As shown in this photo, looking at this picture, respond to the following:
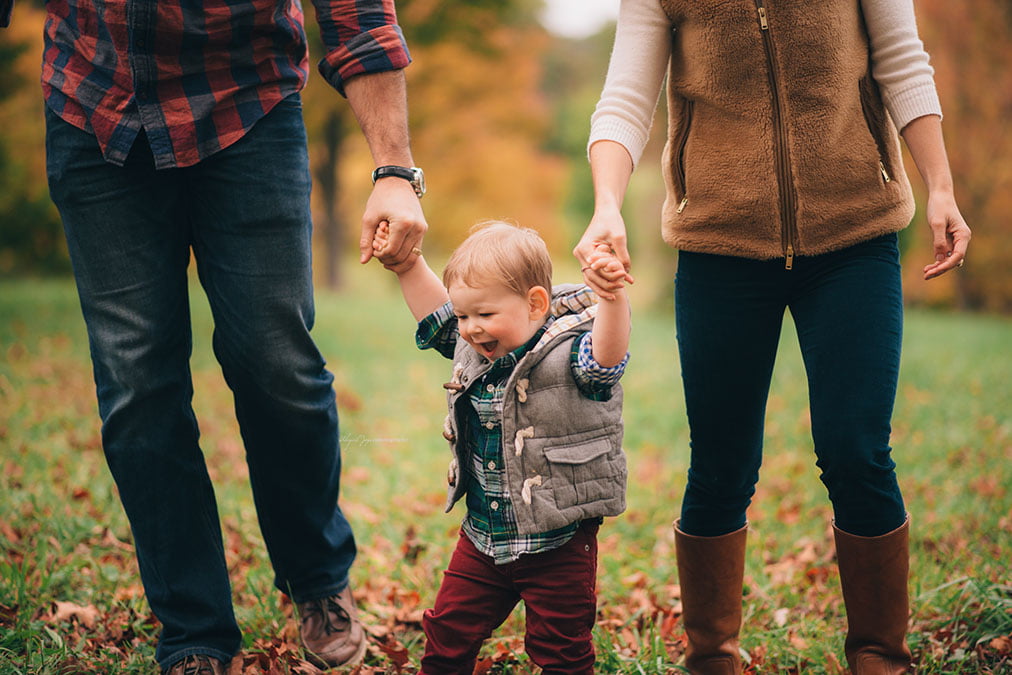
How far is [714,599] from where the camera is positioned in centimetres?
262

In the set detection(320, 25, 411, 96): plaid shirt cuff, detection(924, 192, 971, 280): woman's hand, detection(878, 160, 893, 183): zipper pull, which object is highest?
detection(320, 25, 411, 96): plaid shirt cuff

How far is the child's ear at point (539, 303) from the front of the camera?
227cm

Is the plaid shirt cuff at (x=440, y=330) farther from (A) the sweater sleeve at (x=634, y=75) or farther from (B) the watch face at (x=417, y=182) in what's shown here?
(A) the sweater sleeve at (x=634, y=75)

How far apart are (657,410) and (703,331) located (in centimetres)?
516

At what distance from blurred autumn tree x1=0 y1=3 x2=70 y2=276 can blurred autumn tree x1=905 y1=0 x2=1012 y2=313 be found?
16.1 m

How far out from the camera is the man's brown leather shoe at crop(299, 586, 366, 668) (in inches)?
107

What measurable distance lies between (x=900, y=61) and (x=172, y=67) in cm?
186

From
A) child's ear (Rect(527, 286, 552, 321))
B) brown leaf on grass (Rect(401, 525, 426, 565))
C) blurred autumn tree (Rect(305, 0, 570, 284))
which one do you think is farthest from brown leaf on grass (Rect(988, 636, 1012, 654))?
blurred autumn tree (Rect(305, 0, 570, 284))

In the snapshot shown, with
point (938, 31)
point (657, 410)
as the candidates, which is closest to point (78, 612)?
point (657, 410)

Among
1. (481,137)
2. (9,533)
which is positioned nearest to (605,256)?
(9,533)

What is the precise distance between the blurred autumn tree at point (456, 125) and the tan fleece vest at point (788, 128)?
11.4 m

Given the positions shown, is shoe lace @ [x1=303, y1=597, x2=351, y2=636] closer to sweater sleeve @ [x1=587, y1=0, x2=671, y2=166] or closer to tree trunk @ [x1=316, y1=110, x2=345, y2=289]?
sweater sleeve @ [x1=587, y1=0, x2=671, y2=166]

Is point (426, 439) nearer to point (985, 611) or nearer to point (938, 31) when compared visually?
point (985, 611)

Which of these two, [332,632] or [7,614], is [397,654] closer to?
[332,632]
